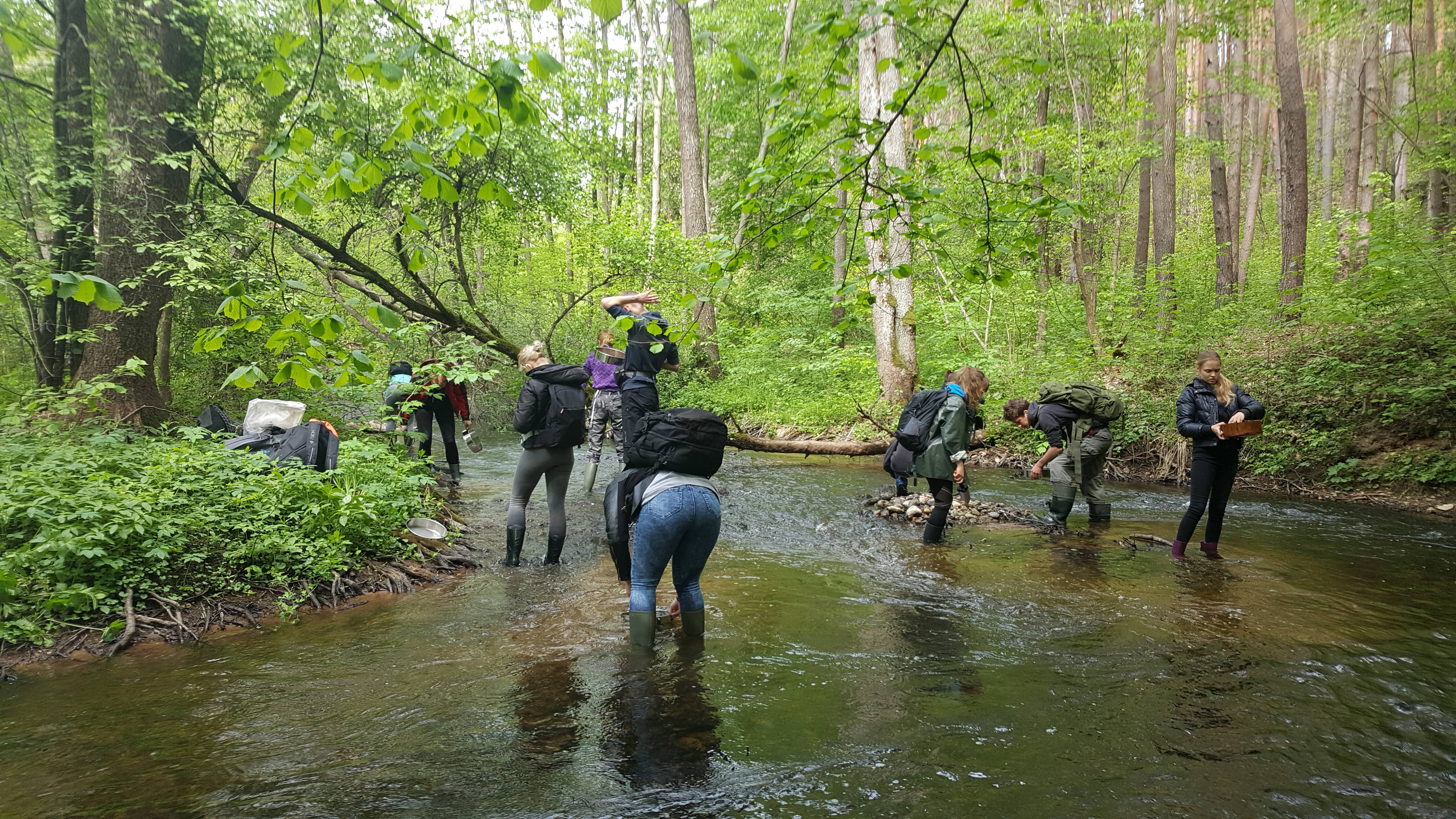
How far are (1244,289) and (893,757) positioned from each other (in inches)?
719

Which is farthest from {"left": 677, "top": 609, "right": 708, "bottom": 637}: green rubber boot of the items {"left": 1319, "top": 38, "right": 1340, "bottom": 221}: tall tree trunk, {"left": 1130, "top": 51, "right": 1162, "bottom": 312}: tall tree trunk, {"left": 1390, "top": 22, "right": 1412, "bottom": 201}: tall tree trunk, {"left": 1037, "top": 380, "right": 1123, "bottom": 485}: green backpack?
{"left": 1319, "top": 38, "right": 1340, "bottom": 221}: tall tree trunk

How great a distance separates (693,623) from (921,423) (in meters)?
3.83

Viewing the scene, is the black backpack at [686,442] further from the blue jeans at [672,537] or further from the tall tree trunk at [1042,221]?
the tall tree trunk at [1042,221]

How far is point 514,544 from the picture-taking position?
657 centimetres

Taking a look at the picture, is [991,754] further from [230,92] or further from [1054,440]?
[230,92]

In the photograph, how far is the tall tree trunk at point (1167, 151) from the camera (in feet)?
57.3

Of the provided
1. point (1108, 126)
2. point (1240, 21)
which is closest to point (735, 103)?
point (1108, 126)

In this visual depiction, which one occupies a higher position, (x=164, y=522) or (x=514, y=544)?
→ (x=164, y=522)

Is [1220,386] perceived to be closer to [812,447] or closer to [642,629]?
[812,447]

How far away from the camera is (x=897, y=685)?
3.94 metres

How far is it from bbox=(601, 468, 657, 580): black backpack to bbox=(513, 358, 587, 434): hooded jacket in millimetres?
1322

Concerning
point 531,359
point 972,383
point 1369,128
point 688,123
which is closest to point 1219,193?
point 1369,128

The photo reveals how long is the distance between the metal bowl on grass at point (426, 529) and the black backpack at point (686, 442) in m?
3.75

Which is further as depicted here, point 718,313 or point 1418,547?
point 718,313
